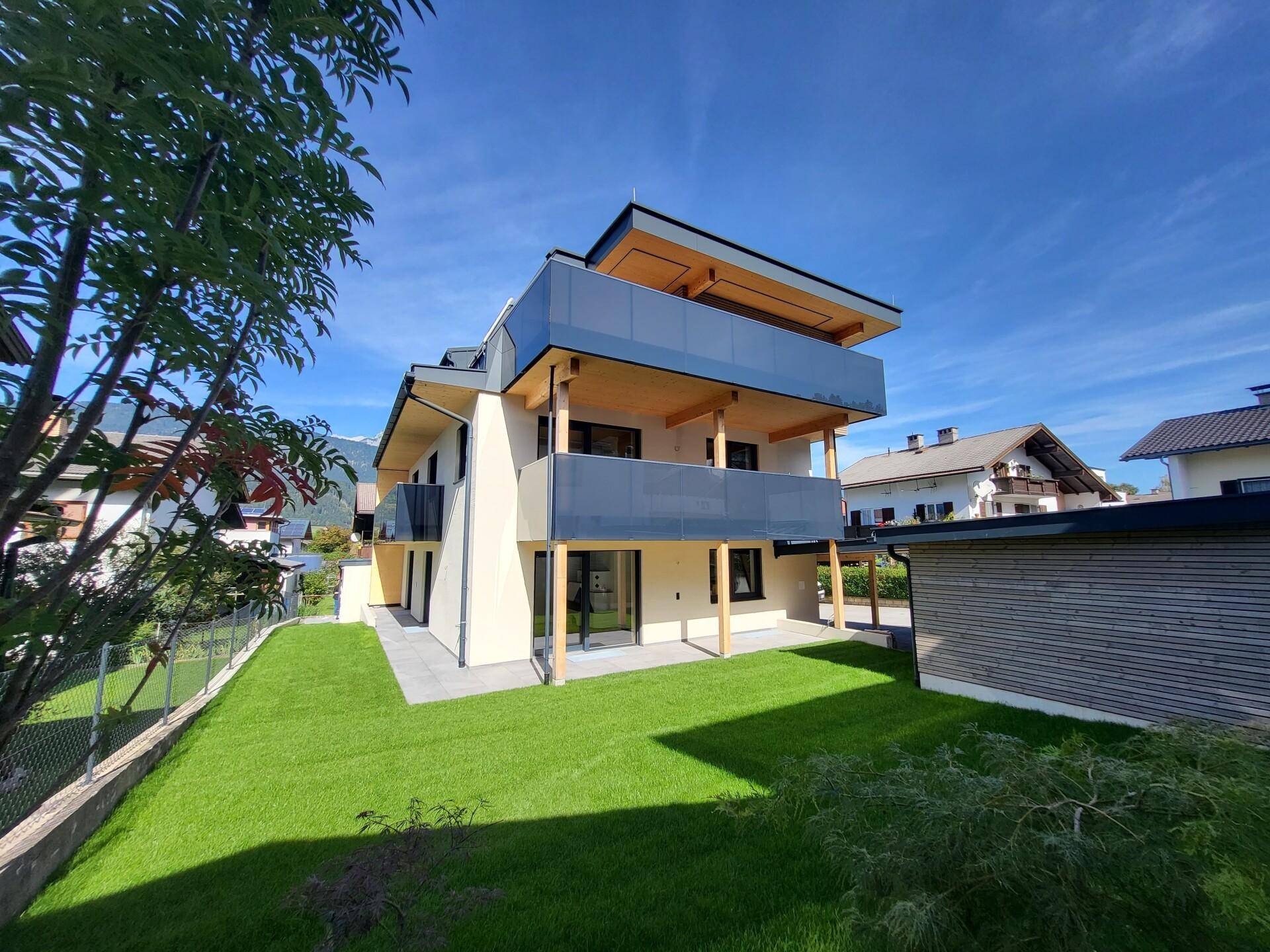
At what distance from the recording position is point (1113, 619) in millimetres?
6516

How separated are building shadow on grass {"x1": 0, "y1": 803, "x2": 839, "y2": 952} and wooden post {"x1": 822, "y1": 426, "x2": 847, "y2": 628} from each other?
995 cm

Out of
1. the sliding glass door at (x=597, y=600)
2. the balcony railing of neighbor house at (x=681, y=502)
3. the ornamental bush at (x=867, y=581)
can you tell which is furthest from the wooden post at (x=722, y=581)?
the ornamental bush at (x=867, y=581)

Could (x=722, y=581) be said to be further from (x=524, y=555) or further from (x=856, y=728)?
(x=856, y=728)

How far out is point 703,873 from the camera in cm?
347

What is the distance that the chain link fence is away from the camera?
7.85ft

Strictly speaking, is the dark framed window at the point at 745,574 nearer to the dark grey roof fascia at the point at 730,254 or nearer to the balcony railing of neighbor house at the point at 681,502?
the balcony railing of neighbor house at the point at 681,502

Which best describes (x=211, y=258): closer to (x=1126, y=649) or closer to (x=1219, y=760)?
(x=1219, y=760)

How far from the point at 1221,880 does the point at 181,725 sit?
32.9 feet

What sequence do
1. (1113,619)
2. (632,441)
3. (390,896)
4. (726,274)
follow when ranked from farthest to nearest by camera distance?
(632,441) → (726,274) → (1113,619) → (390,896)

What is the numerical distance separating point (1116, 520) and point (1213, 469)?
668 inches

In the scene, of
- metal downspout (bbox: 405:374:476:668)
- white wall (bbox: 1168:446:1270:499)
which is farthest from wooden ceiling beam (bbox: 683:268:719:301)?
white wall (bbox: 1168:446:1270:499)

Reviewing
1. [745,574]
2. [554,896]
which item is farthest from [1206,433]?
[554,896]

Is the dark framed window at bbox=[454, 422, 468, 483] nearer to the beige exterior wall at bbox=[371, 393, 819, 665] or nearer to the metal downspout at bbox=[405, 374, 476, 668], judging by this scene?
the beige exterior wall at bbox=[371, 393, 819, 665]

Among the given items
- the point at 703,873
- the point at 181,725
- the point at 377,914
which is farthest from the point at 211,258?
the point at 181,725
